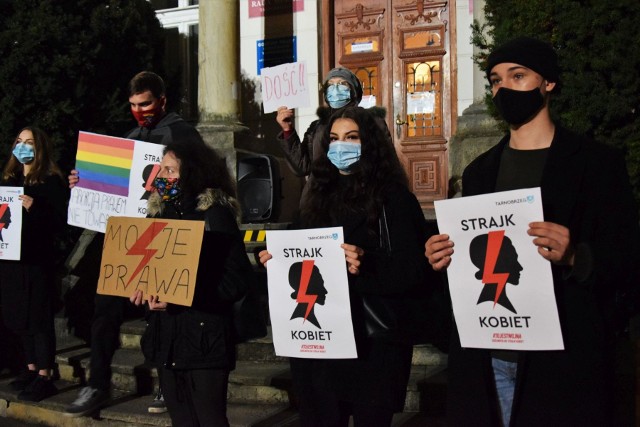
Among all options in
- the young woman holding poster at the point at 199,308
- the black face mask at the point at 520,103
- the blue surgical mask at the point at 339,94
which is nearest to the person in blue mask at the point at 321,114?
the blue surgical mask at the point at 339,94

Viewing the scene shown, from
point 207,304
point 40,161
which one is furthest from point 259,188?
point 207,304

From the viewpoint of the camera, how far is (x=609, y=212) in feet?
8.23

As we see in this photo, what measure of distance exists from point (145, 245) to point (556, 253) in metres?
1.99

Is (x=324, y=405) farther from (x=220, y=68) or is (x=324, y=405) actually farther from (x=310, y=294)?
(x=220, y=68)

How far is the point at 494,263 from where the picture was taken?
2.60 meters

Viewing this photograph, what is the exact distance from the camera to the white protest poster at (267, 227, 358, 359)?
3.18 m

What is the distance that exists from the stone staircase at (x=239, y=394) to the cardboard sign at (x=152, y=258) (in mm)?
1985

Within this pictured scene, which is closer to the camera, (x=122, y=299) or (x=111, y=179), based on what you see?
(x=111, y=179)

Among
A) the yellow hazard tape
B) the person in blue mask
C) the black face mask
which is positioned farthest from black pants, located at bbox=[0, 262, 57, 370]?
the black face mask

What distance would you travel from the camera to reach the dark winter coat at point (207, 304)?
3742mm

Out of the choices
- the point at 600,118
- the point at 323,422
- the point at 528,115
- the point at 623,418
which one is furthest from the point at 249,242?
the point at 528,115

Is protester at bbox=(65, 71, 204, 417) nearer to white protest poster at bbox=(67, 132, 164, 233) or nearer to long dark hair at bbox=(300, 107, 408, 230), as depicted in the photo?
white protest poster at bbox=(67, 132, 164, 233)

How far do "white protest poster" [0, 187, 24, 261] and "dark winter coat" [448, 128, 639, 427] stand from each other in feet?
13.7

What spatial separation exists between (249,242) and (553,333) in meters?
5.97
